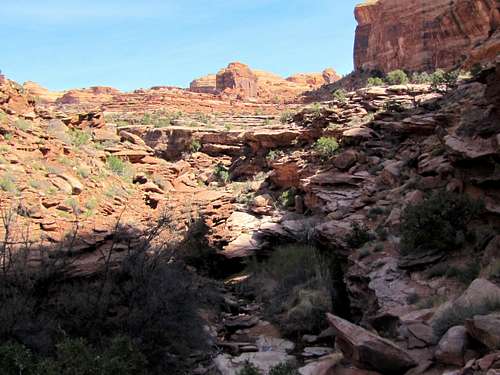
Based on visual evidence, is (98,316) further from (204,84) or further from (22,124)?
(204,84)

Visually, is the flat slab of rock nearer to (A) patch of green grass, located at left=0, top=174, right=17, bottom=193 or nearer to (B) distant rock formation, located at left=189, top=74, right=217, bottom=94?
(A) patch of green grass, located at left=0, top=174, right=17, bottom=193

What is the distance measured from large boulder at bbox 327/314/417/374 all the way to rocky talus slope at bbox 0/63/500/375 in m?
0.02

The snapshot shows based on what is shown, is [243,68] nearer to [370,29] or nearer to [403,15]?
[370,29]

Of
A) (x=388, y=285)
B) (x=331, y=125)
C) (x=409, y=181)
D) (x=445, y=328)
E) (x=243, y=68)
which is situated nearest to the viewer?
(x=445, y=328)

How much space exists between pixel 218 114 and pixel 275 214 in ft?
95.2

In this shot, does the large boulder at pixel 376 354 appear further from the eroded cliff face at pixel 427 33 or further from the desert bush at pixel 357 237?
the eroded cliff face at pixel 427 33

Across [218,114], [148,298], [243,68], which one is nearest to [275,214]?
[148,298]

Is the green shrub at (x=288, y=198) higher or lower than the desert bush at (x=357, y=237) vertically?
higher

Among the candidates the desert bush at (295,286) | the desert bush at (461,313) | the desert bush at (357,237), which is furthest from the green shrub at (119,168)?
the desert bush at (461,313)

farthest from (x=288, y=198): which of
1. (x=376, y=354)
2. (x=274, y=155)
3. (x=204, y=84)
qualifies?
(x=204, y=84)

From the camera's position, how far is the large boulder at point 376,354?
5.86 meters

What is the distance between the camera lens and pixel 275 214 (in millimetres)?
22453

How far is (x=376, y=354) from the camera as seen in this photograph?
5930 millimetres

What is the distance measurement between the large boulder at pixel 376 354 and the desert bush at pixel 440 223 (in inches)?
177
